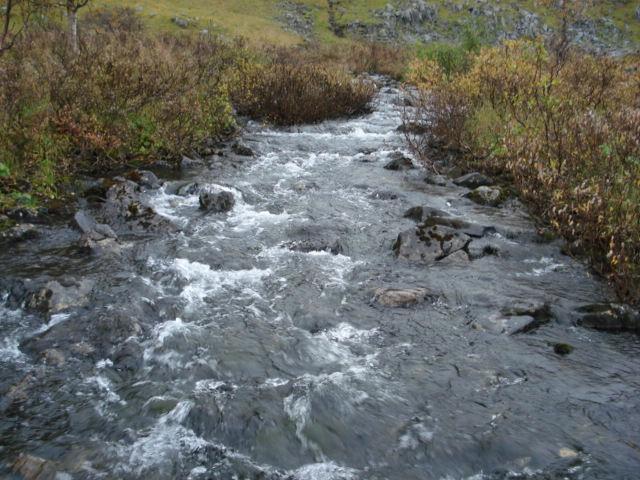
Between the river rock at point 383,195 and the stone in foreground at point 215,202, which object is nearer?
the stone in foreground at point 215,202

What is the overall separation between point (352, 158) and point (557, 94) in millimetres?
5728

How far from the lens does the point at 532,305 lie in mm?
7578

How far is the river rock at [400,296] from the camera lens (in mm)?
7825

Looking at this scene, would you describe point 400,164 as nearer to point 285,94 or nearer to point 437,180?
point 437,180

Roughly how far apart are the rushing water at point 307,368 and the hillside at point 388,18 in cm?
3453

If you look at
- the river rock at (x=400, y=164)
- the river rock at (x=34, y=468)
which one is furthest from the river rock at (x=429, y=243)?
the river rock at (x=34, y=468)

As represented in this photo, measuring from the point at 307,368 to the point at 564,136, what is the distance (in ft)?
23.9

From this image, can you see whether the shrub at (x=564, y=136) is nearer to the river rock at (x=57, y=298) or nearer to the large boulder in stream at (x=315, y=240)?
the large boulder in stream at (x=315, y=240)

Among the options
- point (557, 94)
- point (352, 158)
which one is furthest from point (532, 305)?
point (352, 158)

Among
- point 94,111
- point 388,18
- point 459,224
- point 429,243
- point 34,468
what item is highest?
point 388,18

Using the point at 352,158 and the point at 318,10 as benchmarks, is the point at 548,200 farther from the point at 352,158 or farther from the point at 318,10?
the point at 318,10

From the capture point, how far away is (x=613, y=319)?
7105 mm

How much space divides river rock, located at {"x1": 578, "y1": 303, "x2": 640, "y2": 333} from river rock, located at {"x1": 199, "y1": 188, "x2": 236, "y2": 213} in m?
7.31

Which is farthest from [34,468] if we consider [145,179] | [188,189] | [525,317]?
[145,179]
